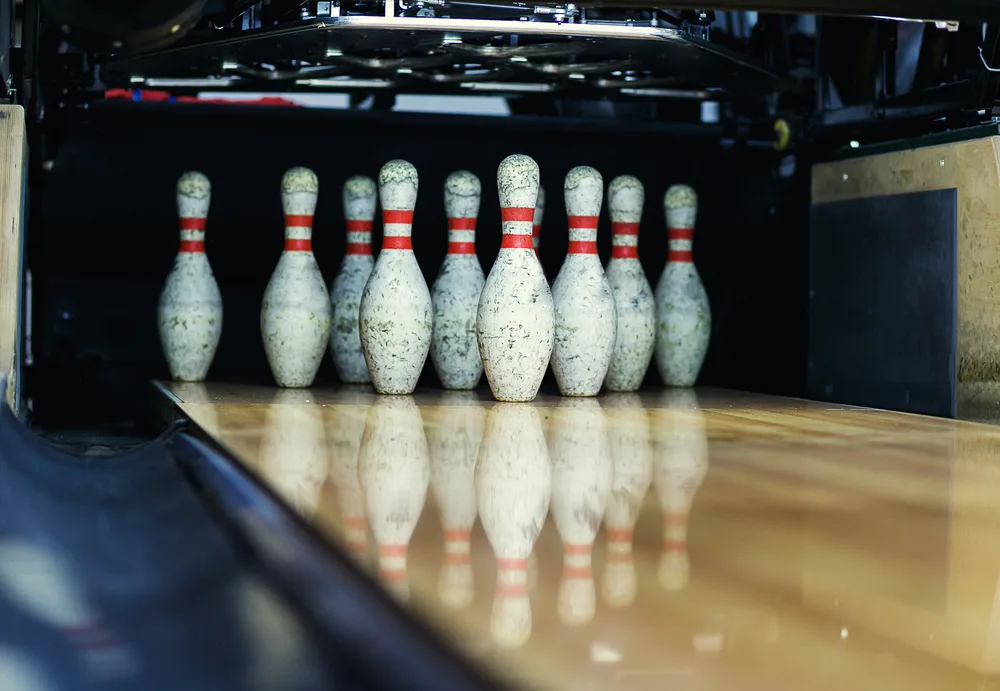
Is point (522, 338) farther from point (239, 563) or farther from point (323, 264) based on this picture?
point (239, 563)

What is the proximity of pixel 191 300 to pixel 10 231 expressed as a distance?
0.61m

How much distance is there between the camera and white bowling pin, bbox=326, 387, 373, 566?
84 cm

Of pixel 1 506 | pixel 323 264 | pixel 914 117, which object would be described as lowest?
pixel 1 506

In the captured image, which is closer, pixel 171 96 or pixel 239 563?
pixel 239 563

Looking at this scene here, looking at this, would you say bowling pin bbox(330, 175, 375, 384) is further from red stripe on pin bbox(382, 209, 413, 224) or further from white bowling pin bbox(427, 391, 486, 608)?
white bowling pin bbox(427, 391, 486, 608)

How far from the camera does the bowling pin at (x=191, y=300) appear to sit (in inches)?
106

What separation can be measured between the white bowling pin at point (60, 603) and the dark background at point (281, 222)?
1.51 m

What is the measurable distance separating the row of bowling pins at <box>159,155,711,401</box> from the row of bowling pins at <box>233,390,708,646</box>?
30 cm

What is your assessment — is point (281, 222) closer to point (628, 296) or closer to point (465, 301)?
point (465, 301)

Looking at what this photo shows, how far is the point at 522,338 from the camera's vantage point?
7.57 feet

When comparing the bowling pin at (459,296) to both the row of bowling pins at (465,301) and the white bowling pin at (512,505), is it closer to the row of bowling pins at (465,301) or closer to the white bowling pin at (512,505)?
the row of bowling pins at (465,301)

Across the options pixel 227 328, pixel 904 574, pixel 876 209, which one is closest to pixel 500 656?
pixel 904 574

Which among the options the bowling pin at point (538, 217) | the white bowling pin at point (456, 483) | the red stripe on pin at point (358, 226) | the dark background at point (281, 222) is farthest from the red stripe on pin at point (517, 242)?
the dark background at point (281, 222)

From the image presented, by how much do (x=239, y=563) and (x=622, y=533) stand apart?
0.31 meters
